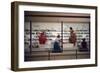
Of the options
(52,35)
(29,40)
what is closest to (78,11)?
(52,35)

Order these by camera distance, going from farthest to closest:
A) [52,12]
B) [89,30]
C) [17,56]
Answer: [89,30], [52,12], [17,56]

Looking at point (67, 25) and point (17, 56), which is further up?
point (67, 25)

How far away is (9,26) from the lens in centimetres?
172

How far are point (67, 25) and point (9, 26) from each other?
1.59 feet

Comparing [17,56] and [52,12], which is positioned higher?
[52,12]

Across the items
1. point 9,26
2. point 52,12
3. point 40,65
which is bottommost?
point 40,65

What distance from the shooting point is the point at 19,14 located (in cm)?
170

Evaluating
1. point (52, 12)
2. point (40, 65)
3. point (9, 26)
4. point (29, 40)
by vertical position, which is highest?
point (52, 12)

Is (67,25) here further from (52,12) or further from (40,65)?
(40,65)

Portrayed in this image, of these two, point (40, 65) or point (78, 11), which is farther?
point (78, 11)

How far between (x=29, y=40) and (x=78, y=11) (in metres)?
0.49

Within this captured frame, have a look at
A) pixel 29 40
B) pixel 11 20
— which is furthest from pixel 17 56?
pixel 11 20

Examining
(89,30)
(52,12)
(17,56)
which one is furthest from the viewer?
(89,30)

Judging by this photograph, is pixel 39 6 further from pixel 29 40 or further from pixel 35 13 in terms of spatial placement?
pixel 29 40
